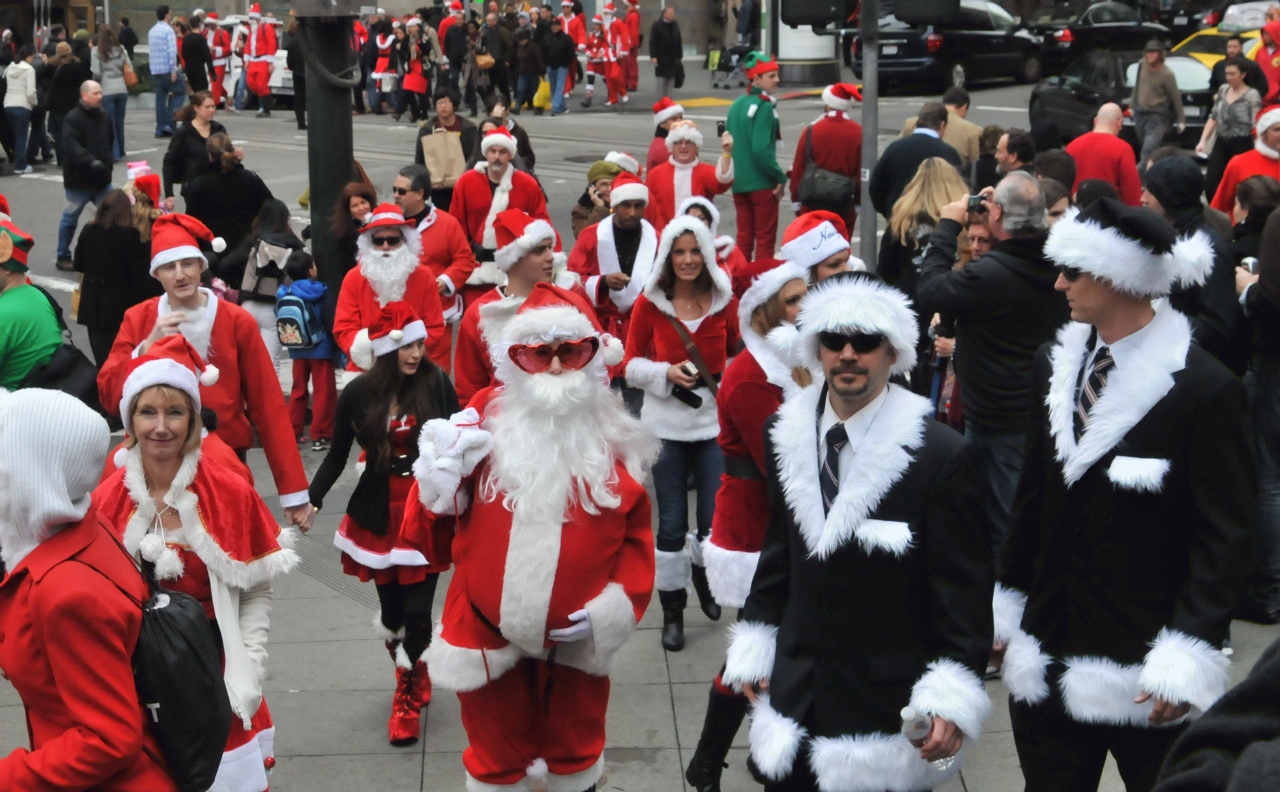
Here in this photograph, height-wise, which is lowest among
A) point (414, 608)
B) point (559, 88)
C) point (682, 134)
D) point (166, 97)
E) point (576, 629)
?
point (414, 608)

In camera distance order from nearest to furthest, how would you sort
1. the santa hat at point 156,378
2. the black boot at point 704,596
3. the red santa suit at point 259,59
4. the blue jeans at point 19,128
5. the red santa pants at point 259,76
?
the santa hat at point 156,378
the black boot at point 704,596
the blue jeans at point 19,128
the red santa suit at point 259,59
the red santa pants at point 259,76

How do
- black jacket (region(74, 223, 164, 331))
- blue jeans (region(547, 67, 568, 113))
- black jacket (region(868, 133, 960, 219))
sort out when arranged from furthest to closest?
blue jeans (region(547, 67, 568, 113)) < black jacket (region(868, 133, 960, 219)) < black jacket (region(74, 223, 164, 331))

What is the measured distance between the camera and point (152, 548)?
448 centimetres

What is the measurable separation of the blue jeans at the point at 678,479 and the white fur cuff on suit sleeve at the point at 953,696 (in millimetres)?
3146

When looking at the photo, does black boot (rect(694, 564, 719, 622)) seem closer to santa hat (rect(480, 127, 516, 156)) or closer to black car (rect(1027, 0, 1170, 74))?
santa hat (rect(480, 127, 516, 156))

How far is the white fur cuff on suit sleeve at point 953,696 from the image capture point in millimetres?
3672

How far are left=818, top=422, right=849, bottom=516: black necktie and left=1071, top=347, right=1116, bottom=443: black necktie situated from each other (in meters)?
0.67

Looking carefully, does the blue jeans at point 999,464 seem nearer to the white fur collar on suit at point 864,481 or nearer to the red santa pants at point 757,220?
the white fur collar on suit at point 864,481

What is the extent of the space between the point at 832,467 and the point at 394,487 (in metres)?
2.57

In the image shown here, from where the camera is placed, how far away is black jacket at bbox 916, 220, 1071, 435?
20.2 feet

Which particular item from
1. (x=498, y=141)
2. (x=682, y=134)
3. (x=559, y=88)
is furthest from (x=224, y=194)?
(x=559, y=88)

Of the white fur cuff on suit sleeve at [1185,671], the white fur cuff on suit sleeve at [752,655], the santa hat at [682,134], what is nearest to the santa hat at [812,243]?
the white fur cuff on suit sleeve at [752,655]

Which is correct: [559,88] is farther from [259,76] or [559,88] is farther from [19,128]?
[19,128]

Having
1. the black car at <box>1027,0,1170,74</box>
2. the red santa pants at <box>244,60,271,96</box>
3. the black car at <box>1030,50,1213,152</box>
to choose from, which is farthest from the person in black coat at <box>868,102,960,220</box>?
the red santa pants at <box>244,60,271,96</box>
